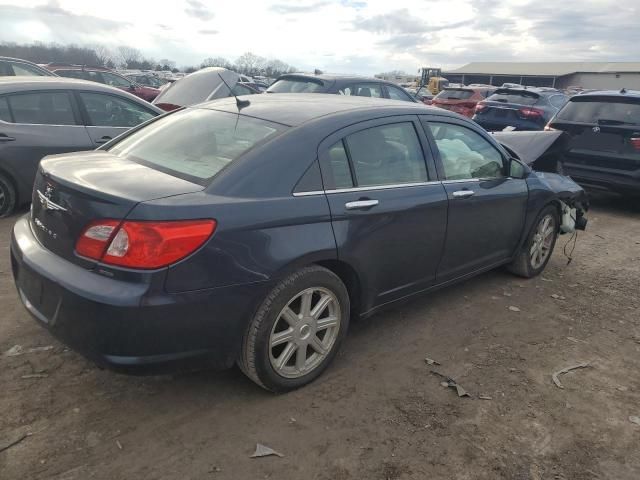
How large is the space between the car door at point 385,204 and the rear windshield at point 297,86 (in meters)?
4.93

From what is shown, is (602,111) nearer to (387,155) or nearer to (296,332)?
(387,155)

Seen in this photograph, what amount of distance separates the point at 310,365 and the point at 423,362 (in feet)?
2.68

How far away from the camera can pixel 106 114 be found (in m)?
6.38

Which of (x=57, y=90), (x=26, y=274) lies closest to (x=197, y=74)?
(x=57, y=90)

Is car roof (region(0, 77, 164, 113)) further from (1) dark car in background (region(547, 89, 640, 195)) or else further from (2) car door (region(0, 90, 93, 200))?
(1) dark car in background (region(547, 89, 640, 195))

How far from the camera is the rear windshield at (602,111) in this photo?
23.5ft

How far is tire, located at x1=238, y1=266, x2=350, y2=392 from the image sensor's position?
2.74 metres

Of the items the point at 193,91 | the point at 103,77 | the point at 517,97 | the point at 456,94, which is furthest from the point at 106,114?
the point at 456,94

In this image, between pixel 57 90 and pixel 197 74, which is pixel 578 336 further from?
pixel 197 74

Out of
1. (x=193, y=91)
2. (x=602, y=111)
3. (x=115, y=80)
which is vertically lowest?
(x=602, y=111)

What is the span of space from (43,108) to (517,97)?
383 inches

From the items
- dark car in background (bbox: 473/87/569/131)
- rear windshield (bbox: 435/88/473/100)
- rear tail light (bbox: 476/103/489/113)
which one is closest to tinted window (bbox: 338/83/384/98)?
dark car in background (bbox: 473/87/569/131)

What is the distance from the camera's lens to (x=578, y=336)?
3.96m

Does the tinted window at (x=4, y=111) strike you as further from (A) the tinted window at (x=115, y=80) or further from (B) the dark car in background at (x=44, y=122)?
(A) the tinted window at (x=115, y=80)
